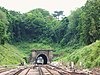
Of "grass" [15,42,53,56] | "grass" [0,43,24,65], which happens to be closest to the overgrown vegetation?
"grass" [15,42,53,56]

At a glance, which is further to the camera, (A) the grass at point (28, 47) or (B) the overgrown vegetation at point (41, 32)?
(A) the grass at point (28, 47)

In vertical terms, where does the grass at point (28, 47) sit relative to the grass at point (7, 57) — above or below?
above

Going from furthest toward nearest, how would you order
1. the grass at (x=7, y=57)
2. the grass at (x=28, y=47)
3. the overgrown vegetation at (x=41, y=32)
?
1. the grass at (x=28, y=47)
2. the overgrown vegetation at (x=41, y=32)
3. the grass at (x=7, y=57)

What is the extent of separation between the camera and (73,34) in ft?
279

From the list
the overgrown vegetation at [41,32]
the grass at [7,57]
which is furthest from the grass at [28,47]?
the grass at [7,57]

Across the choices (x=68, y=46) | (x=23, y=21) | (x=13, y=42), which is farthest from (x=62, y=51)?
(x=23, y=21)

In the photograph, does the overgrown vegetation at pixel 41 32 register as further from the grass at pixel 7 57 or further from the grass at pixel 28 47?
the grass at pixel 7 57

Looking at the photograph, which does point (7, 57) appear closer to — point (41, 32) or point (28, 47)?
point (28, 47)

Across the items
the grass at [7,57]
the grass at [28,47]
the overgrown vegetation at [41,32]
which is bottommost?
the grass at [7,57]

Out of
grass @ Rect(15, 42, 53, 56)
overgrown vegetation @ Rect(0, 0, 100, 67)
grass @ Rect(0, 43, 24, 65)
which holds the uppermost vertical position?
overgrown vegetation @ Rect(0, 0, 100, 67)

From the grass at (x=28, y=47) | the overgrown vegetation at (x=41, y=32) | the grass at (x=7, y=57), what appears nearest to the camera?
the grass at (x=7, y=57)

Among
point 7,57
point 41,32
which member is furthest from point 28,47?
point 7,57

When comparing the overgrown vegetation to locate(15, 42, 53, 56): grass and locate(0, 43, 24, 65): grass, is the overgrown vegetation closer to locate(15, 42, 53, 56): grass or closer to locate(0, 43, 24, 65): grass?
locate(15, 42, 53, 56): grass

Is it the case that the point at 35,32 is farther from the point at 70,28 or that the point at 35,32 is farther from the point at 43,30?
the point at 70,28
